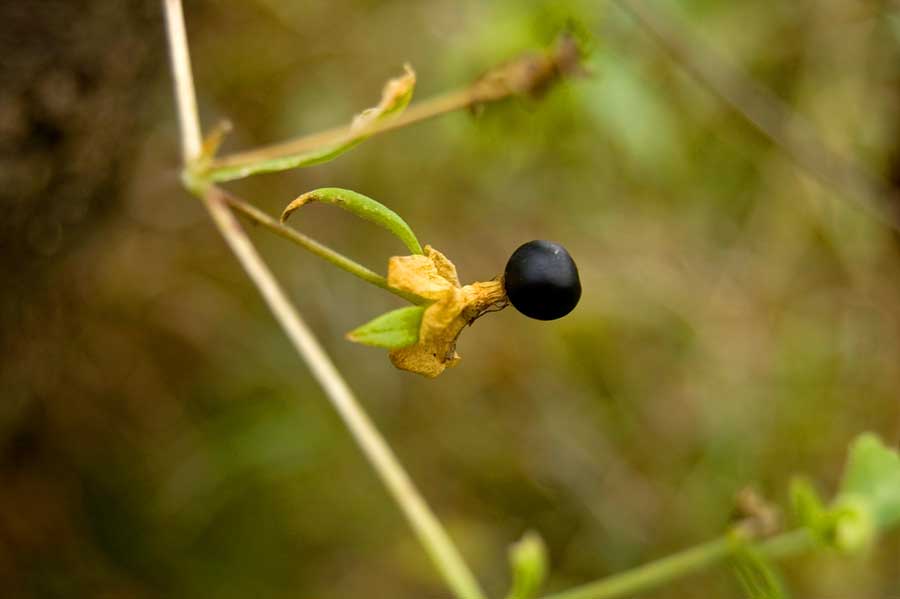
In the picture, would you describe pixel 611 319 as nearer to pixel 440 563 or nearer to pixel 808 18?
pixel 808 18

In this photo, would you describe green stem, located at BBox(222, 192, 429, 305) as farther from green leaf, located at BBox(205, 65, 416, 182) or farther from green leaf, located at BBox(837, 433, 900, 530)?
green leaf, located at BBox(837, 433, 900, 530)

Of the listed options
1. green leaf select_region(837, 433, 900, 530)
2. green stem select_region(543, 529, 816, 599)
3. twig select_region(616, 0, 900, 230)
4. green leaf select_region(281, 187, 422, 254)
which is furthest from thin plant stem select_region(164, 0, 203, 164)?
twig select_region(616, 0, 900, 230)

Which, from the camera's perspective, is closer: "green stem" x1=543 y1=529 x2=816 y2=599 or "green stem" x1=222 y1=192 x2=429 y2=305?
"green stem" x1=222 y1=192 x2=429 y2=305

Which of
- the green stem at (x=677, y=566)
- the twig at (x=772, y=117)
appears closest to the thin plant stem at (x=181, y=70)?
the green stem at (x=677, y=566)

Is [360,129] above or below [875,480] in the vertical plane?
above

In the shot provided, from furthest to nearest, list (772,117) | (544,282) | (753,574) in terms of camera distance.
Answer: (772,117) < (753,574) < (544,282)

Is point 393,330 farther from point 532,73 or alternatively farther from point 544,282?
point 532,73

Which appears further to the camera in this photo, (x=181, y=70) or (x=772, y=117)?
(x=772, y=117)

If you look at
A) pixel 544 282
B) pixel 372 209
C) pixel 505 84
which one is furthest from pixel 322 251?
pixel 505 84

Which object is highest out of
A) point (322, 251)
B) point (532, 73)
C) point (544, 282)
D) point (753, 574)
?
point (532, 73)
